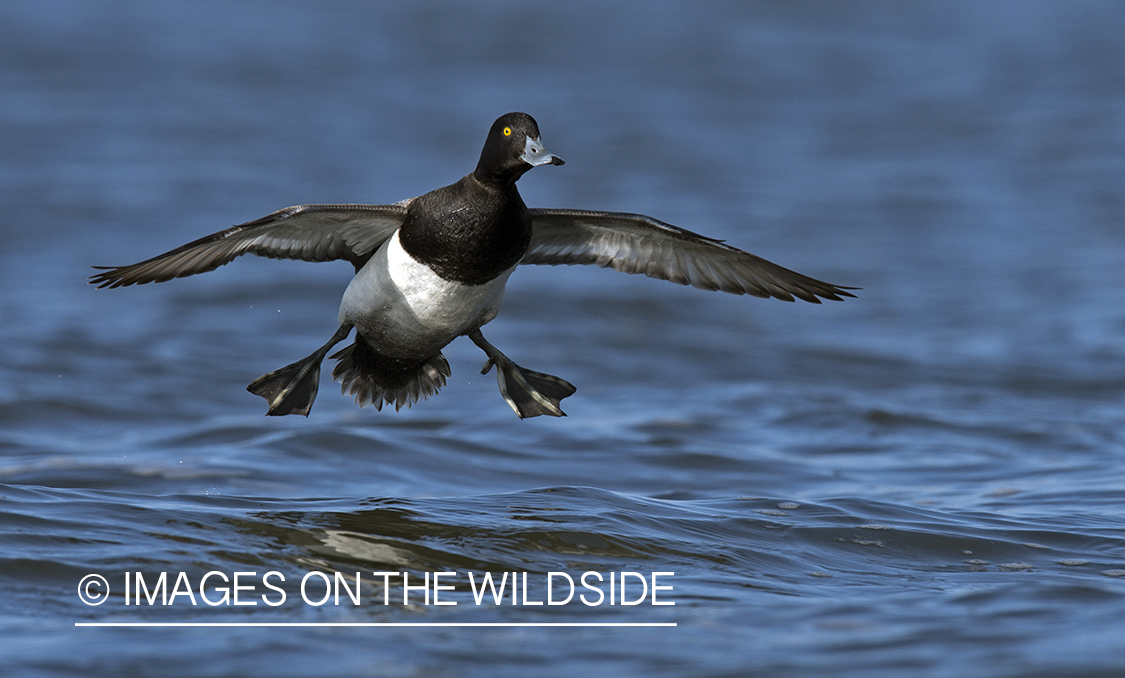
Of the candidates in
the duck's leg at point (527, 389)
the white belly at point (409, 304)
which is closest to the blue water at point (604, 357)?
the duck's leg at point (527, 389)

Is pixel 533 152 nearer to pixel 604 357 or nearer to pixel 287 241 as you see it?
pixel 287 241

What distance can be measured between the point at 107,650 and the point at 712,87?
19.3 m

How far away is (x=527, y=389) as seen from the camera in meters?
6.60

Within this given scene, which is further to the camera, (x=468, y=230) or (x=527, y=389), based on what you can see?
(x=527, y=389)

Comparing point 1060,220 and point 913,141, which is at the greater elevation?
point 913,141

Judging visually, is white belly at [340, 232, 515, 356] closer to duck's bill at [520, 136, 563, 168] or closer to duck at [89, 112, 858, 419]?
duck at [89, 112, 858, 419]

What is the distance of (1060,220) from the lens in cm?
1571

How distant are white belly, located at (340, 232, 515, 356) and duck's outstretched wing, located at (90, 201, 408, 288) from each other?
0.41 feet

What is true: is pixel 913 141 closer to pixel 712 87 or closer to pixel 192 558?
pixel 712 87

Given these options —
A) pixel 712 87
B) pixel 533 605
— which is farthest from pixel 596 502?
pixel 712 87

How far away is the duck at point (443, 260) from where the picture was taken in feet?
17.7

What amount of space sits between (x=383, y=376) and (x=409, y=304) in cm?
85

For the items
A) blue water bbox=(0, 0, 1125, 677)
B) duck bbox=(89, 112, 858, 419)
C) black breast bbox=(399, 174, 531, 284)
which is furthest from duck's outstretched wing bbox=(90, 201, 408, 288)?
blue water bbox=(0, 0, 1125, 677)

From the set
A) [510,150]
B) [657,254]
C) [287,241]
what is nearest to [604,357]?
[657,254]
